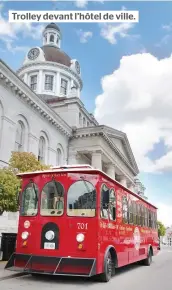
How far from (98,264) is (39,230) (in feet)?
5.95

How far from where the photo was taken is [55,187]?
9391mm

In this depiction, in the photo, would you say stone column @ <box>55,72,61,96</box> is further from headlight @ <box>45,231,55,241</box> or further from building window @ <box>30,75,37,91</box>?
headlight @ <box>45,231,55,241</box>

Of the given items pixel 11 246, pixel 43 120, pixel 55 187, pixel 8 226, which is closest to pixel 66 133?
pixel 43 120

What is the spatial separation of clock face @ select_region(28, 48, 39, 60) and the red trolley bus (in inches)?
1801

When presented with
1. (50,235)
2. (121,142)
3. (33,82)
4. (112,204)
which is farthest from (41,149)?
(33,82)

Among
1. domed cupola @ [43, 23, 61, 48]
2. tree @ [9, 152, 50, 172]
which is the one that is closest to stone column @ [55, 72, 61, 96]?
domed cupola @ [43, 23, 61, 48]

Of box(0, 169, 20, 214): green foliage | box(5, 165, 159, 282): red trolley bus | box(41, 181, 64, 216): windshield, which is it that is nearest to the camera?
box(5, 165, 159, 282): red trolley bus

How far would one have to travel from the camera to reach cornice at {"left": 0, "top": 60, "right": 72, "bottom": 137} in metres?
22.2

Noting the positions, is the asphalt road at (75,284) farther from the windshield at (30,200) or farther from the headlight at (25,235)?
the windshield at (30,200)

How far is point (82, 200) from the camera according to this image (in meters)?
9.03

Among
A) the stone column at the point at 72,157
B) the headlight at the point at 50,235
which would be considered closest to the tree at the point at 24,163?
the headlight at the point at 50,235

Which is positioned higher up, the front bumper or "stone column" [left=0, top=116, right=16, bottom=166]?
"stone column" [left=0, top=116, right=16, bottom=166]

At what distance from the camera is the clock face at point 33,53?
53.0m

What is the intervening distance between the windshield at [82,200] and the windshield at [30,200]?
107cm
